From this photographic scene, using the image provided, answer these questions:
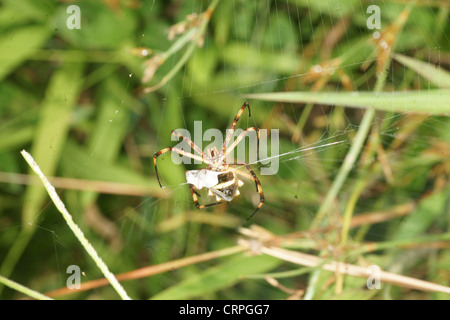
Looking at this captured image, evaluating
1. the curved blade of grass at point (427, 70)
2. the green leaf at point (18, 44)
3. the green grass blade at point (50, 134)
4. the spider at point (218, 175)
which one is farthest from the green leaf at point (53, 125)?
the curved blade of grass at point (427, 70)

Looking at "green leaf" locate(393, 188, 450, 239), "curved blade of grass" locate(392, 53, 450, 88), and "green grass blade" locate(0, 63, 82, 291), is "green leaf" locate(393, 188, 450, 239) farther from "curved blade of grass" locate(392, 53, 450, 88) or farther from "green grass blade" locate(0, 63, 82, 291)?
"green grass blade" locate(0, 63, 82, 291)

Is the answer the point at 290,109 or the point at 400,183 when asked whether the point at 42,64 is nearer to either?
the point at 290,109

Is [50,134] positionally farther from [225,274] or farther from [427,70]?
[427,70]

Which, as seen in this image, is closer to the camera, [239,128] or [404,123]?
[239,128]

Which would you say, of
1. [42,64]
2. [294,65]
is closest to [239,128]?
[294,65]

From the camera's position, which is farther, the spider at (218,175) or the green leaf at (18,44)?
the green leaf at (18,44)

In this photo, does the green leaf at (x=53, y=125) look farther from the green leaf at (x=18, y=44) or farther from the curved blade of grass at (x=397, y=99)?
the curved blade of grass at (x=397, y=99)

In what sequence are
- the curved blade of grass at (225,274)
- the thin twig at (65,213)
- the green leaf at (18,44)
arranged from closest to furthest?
1. the thin twig at (65,213)
2. the curved blade of grass at (225,274)
3. the green leaf at (18,44)
